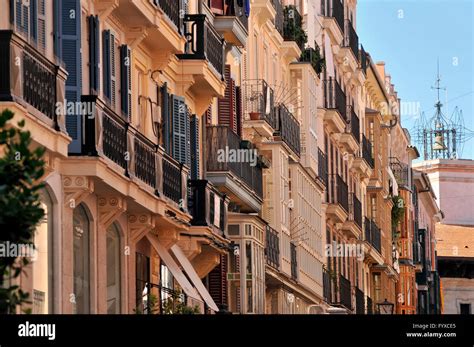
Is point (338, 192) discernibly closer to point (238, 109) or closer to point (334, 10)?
point (334, 10)

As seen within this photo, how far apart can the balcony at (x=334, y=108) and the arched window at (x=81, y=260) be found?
3058cm

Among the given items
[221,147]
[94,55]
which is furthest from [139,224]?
[221,147]

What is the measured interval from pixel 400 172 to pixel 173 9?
54157mm

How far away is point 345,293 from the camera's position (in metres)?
61.7

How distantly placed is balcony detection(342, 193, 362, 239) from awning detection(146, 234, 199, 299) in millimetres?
28506

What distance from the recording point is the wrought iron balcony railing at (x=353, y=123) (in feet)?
215

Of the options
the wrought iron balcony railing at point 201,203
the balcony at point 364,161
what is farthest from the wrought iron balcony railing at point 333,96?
the wrought iron balcony railing at point 201,203

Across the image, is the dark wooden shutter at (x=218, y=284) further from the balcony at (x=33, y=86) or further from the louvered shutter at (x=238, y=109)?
the balcony at (x=33, y=86)

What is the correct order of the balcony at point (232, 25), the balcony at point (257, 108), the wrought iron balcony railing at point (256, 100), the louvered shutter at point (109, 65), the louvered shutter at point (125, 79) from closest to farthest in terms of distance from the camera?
1. the louvered shutter at point (109, 65)
2. the louvered shutter at point (125, 79)
3. the balcony at point (232, 25)
4. the balcony at point (257, 108)
5. the wrought iron balcony railing at point (256, 100)

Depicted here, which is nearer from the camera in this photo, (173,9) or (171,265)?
(171,265)

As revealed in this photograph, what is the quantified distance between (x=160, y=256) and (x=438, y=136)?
65.6 metres

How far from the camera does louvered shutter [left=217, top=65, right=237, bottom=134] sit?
42906 millimetres

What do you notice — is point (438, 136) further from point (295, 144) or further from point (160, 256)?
point (160, 256)

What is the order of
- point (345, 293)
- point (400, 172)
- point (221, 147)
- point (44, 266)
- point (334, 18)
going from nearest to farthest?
point (44, 266)
point (221, 147)
point (345, 293)
point (334, 18)
point (400, 172)
